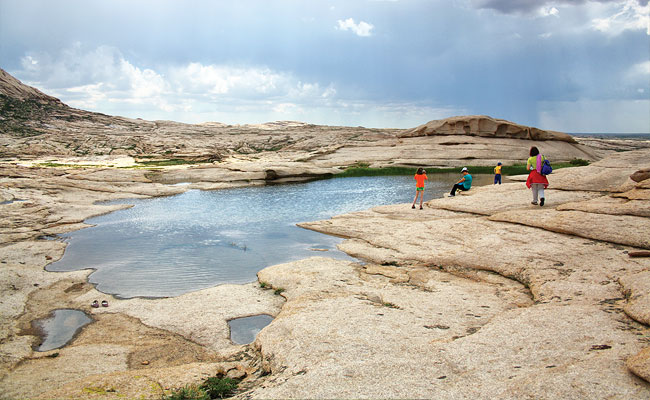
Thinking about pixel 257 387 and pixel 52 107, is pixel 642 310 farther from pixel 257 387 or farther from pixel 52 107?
pixel 52 107

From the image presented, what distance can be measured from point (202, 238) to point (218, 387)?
46.7ft

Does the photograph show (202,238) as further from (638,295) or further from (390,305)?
(638,295)

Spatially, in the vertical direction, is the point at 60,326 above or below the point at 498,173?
below

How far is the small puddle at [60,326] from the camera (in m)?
Answer: 9.65

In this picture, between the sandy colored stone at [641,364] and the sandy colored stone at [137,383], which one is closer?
the sandy colored stone at [641,364]

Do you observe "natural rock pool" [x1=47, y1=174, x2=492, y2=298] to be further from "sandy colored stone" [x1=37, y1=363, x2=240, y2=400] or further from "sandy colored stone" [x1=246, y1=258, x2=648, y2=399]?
"sandy colored stone" [x1=37, y1=363, x2=240, y2=400]

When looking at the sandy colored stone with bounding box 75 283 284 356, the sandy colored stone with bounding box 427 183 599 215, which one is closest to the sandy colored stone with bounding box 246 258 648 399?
the sandy colored stone with bounding box 75 283 284 356

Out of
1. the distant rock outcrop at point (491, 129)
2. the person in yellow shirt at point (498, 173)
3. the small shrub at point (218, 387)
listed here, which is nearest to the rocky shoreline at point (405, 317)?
the small shrub at point (218, 387)

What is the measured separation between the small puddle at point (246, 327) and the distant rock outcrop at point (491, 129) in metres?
54.2

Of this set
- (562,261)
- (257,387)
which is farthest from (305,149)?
(257,387)

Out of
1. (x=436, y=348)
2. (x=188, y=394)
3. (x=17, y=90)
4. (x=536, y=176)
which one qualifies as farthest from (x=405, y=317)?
(x=17, y=90)

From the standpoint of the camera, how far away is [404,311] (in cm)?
960

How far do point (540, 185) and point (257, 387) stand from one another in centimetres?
1598

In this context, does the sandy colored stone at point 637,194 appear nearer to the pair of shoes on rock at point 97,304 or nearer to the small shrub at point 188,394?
the small shrub at point 188,394
